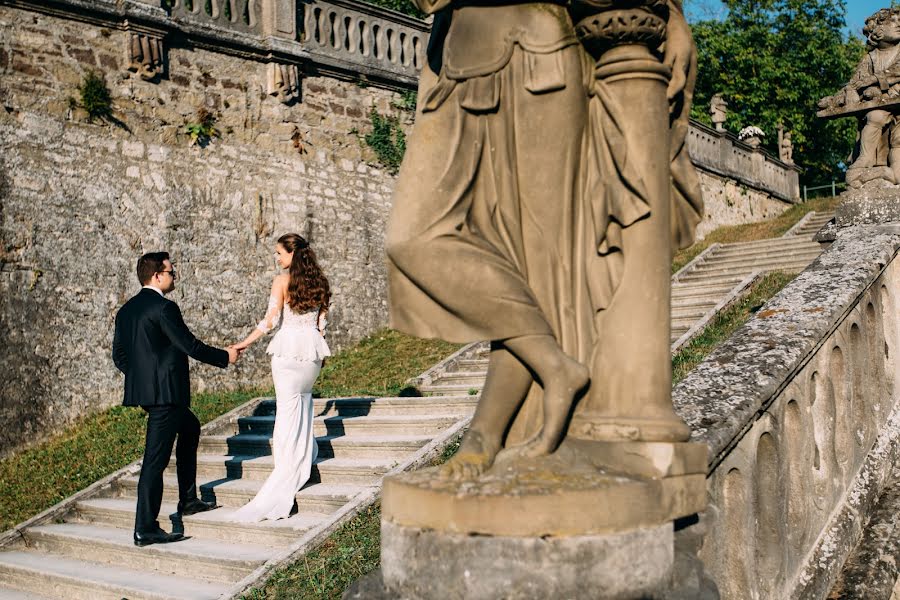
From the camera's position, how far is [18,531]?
7.34 m

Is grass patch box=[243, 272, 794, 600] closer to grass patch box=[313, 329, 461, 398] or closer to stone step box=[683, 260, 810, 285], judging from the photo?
grass patch box=[313, 329, 461, 398]

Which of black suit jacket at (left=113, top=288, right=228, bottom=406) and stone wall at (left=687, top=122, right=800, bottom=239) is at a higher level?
stone wall at (left=687, top=122, right=800, bottom=239)

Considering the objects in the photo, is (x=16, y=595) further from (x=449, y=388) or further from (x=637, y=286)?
(x=637, y=286)

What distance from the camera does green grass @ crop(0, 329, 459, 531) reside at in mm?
8367

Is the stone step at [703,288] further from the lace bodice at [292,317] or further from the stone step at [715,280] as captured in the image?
the lace bodice at [292,317]

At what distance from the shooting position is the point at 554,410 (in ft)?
9.02

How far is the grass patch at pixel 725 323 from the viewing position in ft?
25.3

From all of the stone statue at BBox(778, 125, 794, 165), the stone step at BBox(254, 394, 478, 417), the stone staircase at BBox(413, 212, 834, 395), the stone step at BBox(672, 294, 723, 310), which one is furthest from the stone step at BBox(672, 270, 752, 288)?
the stone statue at BBox(778, 125, 794, 165)

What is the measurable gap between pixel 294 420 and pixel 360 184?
7.82m

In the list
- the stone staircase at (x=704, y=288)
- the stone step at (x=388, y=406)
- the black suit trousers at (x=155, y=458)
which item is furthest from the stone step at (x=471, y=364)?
the black suit trousers at (x=155, y=458)

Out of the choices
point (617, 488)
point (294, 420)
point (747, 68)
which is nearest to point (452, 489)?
point (617, 488)

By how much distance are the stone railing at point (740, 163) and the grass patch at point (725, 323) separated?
1069 centimetres

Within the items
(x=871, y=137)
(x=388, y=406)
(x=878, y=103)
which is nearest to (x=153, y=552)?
(x=388, y=406)

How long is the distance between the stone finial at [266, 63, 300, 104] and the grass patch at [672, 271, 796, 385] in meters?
6.71
